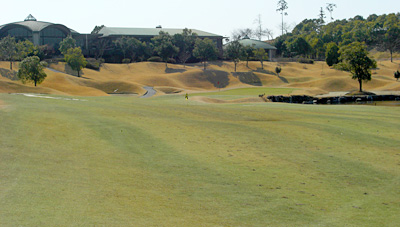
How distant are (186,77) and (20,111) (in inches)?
3617

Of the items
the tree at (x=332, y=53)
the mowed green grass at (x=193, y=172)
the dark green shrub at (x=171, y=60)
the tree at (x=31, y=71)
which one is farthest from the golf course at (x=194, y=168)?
the dark green shrub at (x=171, y=60)

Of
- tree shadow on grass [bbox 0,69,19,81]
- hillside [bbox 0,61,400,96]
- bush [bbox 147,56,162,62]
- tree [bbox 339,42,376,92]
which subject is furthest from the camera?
bush [bbox 147,56,162,62]

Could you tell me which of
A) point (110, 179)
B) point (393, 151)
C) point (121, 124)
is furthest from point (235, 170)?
point (121, 124)

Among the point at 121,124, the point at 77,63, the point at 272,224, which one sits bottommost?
the point at 272,224

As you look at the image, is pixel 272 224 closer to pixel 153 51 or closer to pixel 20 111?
pixel 20 111

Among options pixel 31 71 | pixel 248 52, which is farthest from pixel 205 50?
pixel 31 71

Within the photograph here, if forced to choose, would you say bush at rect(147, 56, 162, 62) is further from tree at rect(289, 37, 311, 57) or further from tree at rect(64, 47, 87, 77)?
tree at rect(289, 37, 311, 57)

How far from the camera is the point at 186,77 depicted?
401ft

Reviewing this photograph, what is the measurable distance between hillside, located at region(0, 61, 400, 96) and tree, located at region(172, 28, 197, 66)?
5317 mm

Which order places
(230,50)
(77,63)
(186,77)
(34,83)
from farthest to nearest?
(230,50) < (186,77) < (77,63) < (34,83)

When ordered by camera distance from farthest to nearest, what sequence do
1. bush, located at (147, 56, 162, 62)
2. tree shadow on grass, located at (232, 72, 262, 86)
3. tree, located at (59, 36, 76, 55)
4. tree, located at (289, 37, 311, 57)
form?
tree, located at (289, 37, 311, 57)
bush, located at (147, 56, 162, 62)
tree, located at (59, 36, 76, 55)
tree shadow on grass, located at (232, 72, 262, 86)

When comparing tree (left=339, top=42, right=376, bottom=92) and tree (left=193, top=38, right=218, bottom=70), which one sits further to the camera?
tree (left=193, top=38, right=218, bottom=70)

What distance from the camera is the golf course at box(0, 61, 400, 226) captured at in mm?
13117

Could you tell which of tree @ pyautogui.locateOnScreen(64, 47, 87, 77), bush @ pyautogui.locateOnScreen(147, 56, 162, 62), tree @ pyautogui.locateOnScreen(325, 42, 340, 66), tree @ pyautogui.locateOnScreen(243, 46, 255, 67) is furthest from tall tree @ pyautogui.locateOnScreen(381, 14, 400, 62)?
tree @ pyautogui.locateOnScreen(64, 47, 87, 77)
